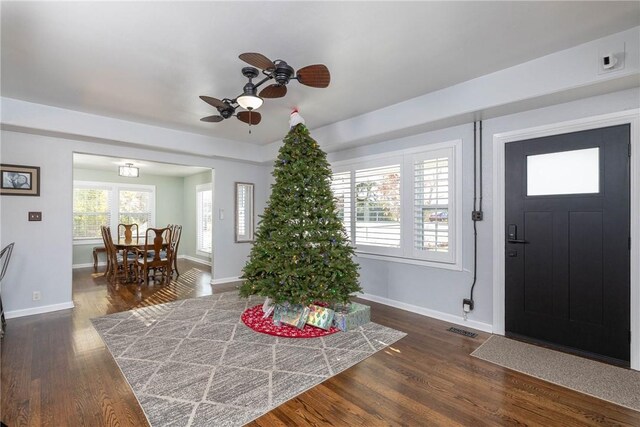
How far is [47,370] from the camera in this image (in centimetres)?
246

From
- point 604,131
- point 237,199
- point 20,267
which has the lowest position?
point 20,267

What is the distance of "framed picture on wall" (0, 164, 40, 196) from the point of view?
3725 millimetres

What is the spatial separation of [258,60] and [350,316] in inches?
104

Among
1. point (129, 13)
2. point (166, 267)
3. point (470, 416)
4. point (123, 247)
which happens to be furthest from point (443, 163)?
point (123, 247)

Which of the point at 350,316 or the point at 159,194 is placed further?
the point at 159,194

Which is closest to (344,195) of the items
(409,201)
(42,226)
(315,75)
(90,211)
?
(409,201)

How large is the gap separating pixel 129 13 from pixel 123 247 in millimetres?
4999

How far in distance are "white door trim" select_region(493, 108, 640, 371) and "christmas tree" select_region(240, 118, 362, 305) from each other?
60.0 inches

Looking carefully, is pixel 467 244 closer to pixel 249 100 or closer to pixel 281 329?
pixel 281 329

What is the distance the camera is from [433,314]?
3820 millimetres

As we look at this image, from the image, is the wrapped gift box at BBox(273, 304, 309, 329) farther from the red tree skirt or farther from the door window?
the door window

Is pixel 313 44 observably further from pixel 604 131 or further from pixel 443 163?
pixel 604 131

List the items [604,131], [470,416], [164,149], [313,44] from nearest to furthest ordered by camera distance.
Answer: [470,416] < [313,44] < [604,131] < [164,149]

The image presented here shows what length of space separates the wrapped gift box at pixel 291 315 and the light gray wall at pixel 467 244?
1495mm
